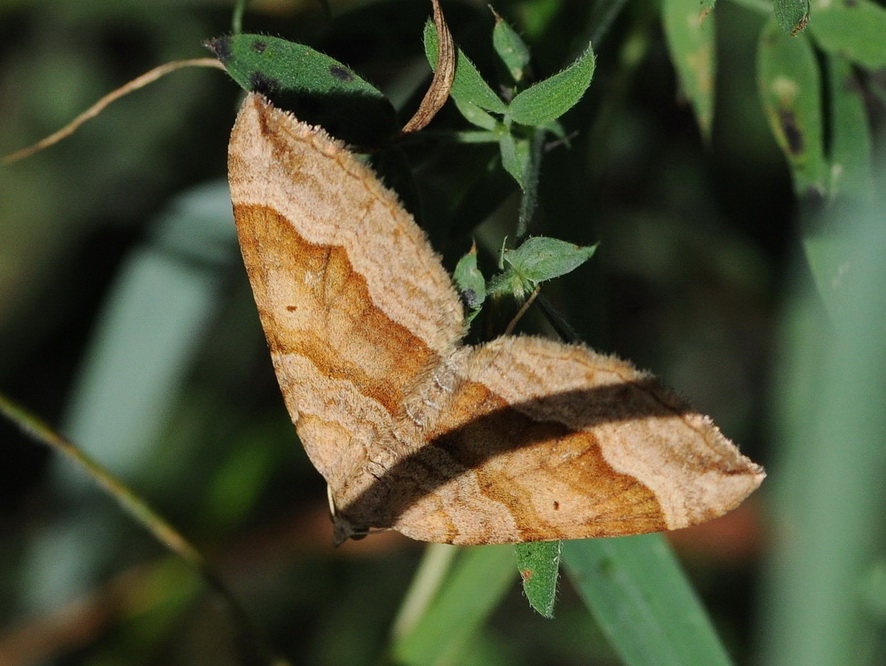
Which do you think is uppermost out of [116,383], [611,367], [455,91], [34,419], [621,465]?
[455,91]

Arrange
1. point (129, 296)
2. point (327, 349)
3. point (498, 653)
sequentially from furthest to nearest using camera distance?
1. point (498, 653)
2. point (129, 296)
3. point (327, 349)

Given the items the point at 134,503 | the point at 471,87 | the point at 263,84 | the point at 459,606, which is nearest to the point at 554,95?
the point at 471,87

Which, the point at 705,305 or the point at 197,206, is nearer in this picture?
the point at 197,206

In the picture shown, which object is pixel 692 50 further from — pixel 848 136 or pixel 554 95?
pixel 554 95

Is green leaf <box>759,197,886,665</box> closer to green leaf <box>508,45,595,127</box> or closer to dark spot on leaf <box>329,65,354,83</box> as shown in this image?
green leaf <box>508,45,595,127</box>

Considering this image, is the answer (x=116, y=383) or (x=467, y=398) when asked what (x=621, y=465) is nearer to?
(x=467, y=398)

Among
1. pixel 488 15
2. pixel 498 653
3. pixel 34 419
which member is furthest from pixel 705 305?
pixel 34 419
